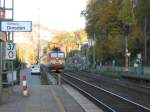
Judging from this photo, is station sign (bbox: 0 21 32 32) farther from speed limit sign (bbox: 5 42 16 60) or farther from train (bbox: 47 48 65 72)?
train (bbox: 47 48 65 72)

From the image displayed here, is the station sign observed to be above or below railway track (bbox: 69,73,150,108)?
above

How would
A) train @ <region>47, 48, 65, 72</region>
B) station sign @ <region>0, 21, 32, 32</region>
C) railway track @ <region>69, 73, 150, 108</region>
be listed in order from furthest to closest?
1. train @ <region>47, 48, 65, 72</region>
2. railway track @ <region>69, 73, 150, 108</region>
3. station sign @ <region>0, 21, 32, 32</region>

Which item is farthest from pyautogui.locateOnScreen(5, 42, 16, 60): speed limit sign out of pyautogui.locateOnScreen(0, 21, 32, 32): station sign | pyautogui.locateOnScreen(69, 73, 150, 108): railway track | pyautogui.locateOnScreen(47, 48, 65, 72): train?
pyautogui.locateOnScreen(47, 48, 65, 72): train

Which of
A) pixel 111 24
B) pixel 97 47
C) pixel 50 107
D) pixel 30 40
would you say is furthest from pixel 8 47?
pixel 30 40

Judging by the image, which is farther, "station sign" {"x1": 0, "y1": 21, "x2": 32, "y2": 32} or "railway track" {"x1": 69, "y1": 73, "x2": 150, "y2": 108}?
"railway track" {"x1": 69, "y1": 73, "x2": 150, "y2": 108}

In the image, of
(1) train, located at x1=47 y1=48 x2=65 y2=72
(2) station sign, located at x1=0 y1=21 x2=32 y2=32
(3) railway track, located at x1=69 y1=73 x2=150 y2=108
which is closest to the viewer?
(2) station sign, located at x1=0 y1=21 x2=32 y2=32

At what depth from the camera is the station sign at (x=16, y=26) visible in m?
23.0

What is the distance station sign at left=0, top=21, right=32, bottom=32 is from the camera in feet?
75.6

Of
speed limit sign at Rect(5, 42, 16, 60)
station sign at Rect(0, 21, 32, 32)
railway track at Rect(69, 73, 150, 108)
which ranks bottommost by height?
railway track at Rect(69, 73, 150, 108)

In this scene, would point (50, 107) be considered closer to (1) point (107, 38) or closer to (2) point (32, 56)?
(1) point (107, 38)

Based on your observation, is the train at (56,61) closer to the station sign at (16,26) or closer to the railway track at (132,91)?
the railway track at (132,91)

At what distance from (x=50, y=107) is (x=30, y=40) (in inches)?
6537

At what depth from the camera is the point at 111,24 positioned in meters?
97.0

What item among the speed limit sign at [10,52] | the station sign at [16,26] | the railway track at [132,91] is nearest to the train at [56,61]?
the railway track at [132,91]
